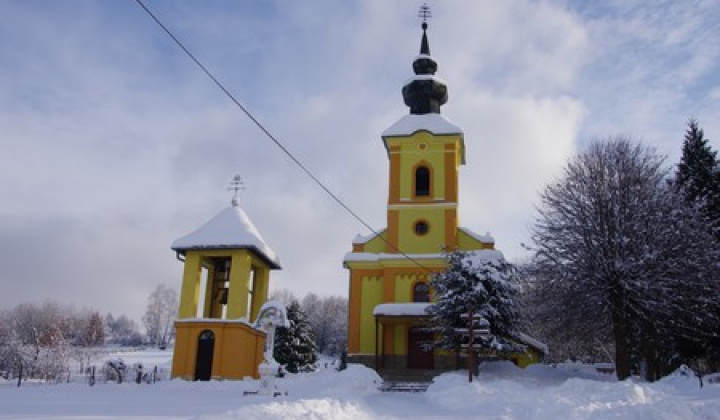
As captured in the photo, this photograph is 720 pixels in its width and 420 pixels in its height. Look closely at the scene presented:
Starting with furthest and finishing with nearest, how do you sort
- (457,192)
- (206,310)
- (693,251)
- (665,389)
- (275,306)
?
(457,192)
(206,310)
(693,251)
(275,306)
(665,389)

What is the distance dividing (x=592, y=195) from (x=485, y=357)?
Answer: 8.73 meters

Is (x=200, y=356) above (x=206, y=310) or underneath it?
underneath

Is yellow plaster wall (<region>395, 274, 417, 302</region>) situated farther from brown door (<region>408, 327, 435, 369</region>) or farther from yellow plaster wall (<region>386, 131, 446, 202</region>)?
yellow plaster wall (<region>386, 131, 446, 202</region>)

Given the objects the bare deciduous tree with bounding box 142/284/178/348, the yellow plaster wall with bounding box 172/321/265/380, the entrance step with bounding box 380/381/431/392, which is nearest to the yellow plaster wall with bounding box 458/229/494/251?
the entrance step with bounding box 380/381/431/392

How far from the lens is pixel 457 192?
3259cm

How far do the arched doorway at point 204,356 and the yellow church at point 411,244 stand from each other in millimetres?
6476

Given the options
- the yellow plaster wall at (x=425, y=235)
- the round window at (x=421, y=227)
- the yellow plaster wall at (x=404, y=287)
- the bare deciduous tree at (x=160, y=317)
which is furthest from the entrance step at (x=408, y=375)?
the bare deciduous tree at (x=160, y=317)

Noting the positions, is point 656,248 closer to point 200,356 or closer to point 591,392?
point 591,392

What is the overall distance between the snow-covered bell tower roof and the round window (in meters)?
7.43

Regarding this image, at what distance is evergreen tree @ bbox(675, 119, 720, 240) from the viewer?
84.9 feet

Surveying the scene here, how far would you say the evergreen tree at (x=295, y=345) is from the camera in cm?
4453

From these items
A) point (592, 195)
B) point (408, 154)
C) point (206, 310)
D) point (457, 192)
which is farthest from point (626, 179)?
point (206, 310)

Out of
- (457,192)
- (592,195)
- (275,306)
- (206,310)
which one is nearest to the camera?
(275,306)

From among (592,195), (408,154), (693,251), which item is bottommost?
(693,251)
